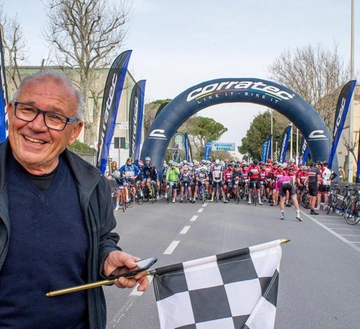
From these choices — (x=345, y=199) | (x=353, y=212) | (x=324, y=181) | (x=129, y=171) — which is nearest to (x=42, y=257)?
(x=353, y=212)

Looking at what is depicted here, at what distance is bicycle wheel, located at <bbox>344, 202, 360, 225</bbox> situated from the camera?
13.4 m

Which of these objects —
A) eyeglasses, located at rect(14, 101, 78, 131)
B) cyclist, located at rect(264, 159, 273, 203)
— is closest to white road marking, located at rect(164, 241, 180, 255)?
eyeglasses, located at rect(14, 101, 78, 131)

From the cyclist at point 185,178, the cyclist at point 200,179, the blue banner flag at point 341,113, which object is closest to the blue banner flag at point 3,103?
the cyclist at point 185,178

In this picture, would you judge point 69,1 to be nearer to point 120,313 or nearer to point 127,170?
point 127,170

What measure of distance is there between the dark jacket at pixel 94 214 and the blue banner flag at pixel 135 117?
19173mm

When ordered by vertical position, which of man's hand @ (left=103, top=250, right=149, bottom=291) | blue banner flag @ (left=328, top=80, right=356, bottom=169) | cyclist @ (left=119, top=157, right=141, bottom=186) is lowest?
cyclist @ (left=119, top=157, right=141, bottom=186)

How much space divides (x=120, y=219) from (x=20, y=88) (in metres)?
11.9

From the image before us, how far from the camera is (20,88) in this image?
2.17 m

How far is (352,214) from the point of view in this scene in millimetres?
13594

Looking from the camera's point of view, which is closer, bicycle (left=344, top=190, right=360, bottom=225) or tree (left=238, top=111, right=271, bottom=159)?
bicycle (left=344, top=190, right=360, bottom=225)

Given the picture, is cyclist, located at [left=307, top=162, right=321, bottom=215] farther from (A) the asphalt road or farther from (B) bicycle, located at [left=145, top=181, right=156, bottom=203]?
(B) bicycle, located at [left=145, top=181, right=156, bottom=203]

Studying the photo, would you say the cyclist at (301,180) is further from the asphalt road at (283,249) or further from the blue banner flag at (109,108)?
the blue banner flag at (109,108)

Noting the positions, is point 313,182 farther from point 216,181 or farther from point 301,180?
point 216,181

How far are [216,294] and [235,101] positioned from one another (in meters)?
22.2
